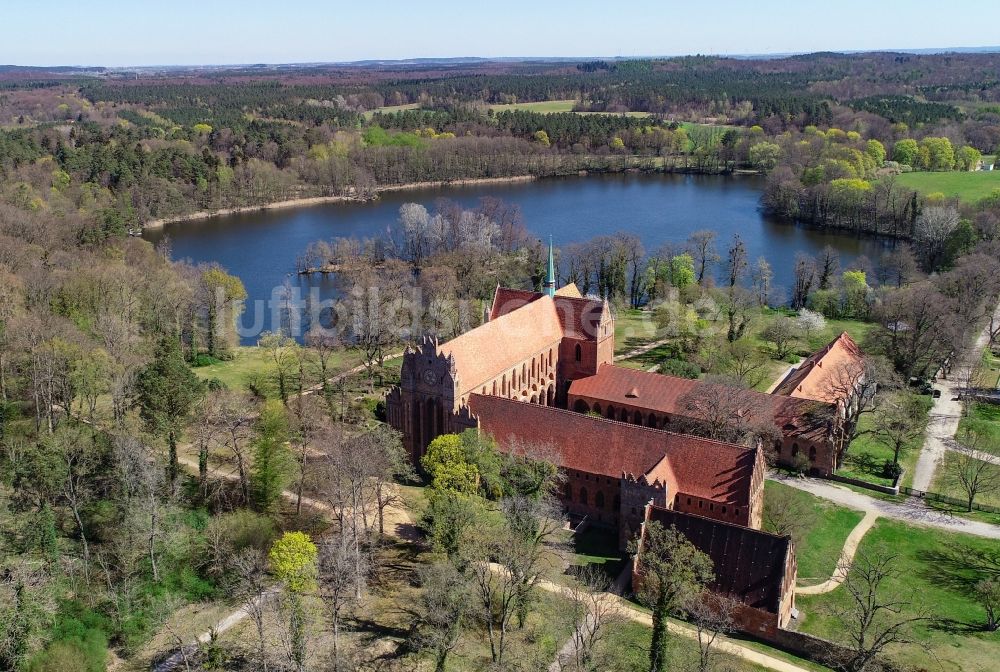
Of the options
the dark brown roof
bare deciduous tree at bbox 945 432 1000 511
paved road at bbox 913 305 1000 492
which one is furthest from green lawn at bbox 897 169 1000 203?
the dark brown roof

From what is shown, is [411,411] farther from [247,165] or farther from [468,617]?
[247,165]

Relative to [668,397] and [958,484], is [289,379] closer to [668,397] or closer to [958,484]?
[668,397]

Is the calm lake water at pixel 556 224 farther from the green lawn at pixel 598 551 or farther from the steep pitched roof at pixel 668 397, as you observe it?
the green lawn at pixel 598 551

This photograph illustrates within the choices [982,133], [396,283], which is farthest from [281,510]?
[982,133]

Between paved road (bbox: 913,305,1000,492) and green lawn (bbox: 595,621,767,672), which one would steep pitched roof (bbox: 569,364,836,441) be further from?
green lawn (bbox: 595,621,767,672)

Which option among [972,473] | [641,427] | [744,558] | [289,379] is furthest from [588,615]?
[289,379]

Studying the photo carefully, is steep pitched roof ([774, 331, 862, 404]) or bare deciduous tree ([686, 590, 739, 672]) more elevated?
steep pitched roof ([774, 331, 862, 404])

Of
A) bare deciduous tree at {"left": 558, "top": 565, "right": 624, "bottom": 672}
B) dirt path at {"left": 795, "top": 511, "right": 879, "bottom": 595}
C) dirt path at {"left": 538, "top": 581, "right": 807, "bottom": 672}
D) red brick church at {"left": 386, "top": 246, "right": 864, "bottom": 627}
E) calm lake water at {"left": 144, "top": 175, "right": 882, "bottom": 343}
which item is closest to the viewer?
bare deciduous tree at {"left": 558, "top": 565, "right": 624, "bottom": 672}
